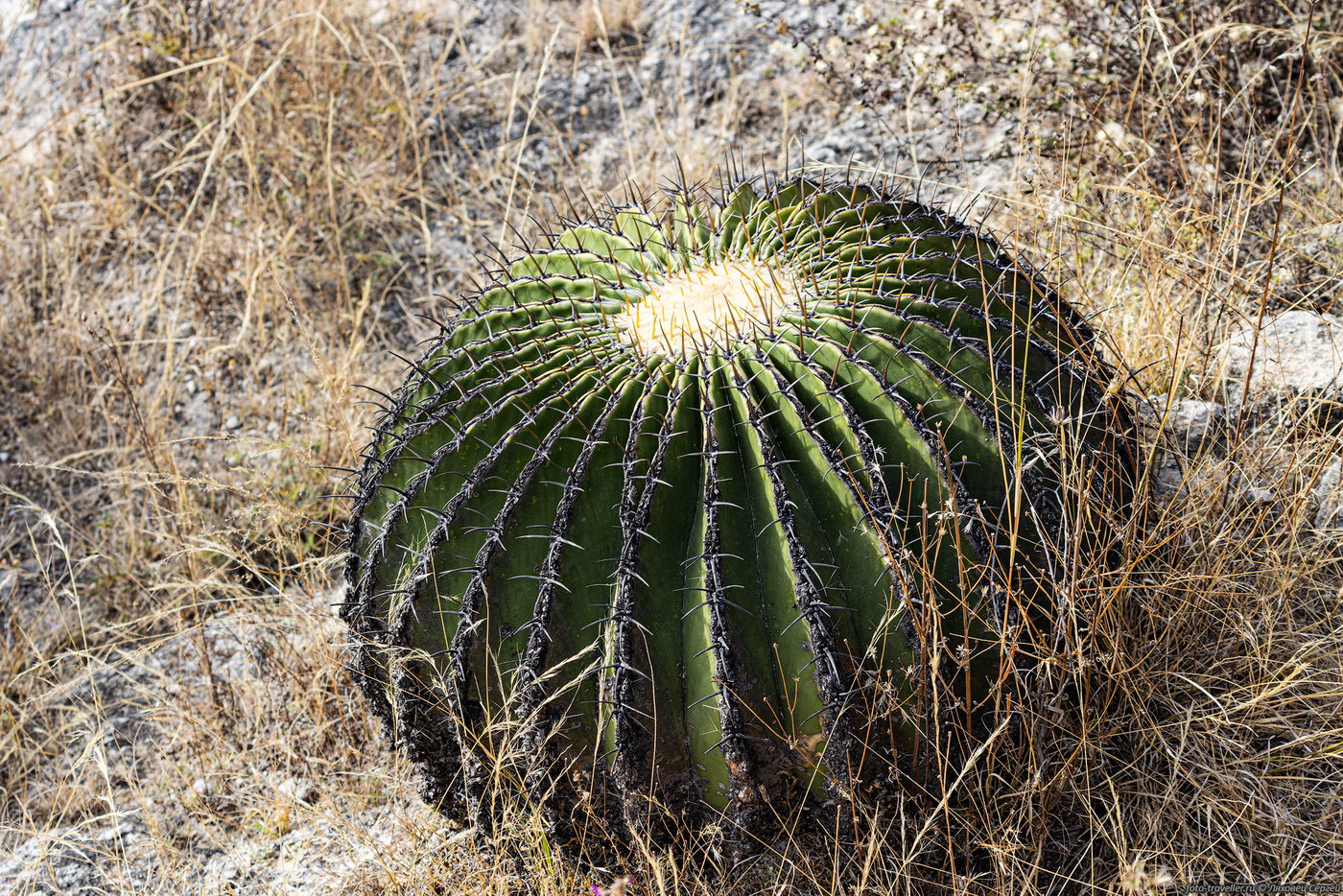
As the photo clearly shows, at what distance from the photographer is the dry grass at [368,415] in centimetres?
212

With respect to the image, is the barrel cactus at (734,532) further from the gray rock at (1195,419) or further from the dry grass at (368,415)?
the gray rock at (1195,419)

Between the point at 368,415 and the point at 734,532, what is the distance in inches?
91.7

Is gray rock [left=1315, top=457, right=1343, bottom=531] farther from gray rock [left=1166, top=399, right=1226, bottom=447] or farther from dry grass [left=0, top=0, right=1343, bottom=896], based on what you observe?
gray rock [left=1166, top=399, right=1226, bottom=447]

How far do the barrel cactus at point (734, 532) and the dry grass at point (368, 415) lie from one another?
19 cm

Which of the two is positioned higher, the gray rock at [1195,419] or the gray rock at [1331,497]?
the gray rock at [1195,419]

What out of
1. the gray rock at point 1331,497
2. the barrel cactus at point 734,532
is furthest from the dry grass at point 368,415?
the barrel cactus at point 734,532

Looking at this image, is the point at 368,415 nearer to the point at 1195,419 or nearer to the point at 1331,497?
the point at 1195,419

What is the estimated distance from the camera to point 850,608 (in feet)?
5.99

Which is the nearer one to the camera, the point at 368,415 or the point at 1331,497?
the point at 1331,497

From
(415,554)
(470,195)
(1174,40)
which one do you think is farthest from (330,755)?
(1174,40)

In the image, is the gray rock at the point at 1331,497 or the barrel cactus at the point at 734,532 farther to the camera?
the gray rock at the point at 1331,497

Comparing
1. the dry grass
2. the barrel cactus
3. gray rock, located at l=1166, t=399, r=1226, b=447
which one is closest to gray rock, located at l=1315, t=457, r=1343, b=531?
the dry grass

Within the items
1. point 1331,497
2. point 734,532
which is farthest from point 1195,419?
point 734,532

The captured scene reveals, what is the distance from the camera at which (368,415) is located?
12.4 feet
